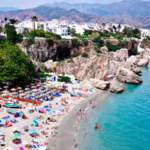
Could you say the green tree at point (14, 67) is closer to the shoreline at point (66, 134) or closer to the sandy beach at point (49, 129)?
the sandy beach at point (49, 129)

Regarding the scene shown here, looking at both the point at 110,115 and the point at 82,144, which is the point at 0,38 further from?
the point at 82,144

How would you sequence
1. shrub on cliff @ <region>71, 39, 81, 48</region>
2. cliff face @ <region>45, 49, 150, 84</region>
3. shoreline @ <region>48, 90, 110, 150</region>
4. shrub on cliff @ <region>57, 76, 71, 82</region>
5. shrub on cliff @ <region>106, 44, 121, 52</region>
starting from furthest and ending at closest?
1. shrub on cliff @ <region>106, 44, 121, 52</region>
2. shrub on cliff @ <region>71, 39, 81, 48</region>
3. cliff face @ <region>45, 49, 150, 84</region>
4. shrub on cliff @ <region>57, 76, 71, 82</region>
5. shoreline @ <region>48, 90, 110, 150</region>

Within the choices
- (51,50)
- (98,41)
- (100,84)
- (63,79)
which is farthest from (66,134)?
(98,41)

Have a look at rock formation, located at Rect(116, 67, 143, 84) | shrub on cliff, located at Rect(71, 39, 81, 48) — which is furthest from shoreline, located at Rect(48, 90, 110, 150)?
shrub on cliff, located at Rect(71, 39, 81, 48)

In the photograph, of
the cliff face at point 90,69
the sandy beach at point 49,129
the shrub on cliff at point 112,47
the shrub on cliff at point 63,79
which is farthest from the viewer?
the shrub on cliff at point 112,47

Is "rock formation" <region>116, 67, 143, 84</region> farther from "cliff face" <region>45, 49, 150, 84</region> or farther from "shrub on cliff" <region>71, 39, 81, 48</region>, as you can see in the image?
"shrub on cliff" <region>71, 39, 81, 48</region>

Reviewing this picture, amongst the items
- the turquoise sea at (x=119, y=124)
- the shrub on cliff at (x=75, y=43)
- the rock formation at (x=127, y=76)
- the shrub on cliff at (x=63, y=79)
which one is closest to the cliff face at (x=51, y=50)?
the shrub on cliff at (x=75, y=43)
